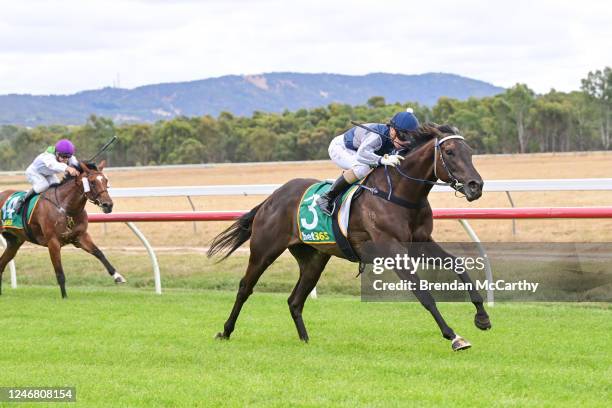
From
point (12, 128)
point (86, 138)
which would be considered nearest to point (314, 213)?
point (86, 138)

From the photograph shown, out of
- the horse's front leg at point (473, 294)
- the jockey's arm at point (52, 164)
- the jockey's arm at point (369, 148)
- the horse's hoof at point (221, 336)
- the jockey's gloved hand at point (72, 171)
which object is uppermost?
the jockey's arm at point (369, 148)

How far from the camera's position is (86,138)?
7788 cm

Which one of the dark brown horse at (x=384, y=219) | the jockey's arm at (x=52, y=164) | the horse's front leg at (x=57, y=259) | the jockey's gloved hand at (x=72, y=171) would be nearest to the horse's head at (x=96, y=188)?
the jockey's gloved hand at (x=72, y=171)

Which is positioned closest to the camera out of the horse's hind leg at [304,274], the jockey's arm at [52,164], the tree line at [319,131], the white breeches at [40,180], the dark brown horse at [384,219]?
the dark brown horse at [384,219]

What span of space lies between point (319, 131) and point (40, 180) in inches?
2376

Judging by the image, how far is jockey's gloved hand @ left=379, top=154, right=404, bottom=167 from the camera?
21.0ft

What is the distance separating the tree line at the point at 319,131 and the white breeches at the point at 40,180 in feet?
191

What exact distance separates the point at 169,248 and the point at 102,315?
5436 millimetres

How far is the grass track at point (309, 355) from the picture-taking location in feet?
16.1

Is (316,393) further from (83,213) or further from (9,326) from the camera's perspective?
(83,213)

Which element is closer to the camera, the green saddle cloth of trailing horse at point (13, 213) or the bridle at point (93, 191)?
the bridle at point (93, 191)

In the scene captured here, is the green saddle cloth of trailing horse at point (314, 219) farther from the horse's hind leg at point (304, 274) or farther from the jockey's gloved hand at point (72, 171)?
the jockey's gloved hand at point (72, 171)

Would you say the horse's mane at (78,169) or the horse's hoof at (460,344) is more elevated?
the horse's mane at (78,169)

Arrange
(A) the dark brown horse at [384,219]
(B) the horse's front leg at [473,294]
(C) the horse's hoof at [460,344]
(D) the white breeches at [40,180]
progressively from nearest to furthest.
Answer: (C) the horse's hoof at [460,344] < (B) the horse's front leg at [473,294] < (A) the dark brown horse at [384,219] < (D) the white breeches at [40,180]
